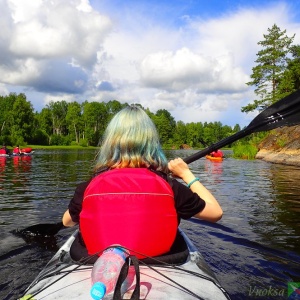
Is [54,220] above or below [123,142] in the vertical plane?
below

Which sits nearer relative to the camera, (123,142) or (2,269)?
(123,142)

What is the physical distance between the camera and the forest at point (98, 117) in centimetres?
4334

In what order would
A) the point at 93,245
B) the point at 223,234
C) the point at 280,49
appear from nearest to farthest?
the point at 93,245, the point at 223,234, the point at 280,49

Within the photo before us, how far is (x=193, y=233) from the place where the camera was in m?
6.73

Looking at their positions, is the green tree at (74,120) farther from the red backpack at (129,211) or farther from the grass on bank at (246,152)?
the red backpack at (129,211)

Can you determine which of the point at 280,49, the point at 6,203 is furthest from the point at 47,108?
the point at 6,203

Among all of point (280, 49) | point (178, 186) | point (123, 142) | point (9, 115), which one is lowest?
point (178, 186)

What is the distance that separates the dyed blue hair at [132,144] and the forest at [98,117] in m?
37.9

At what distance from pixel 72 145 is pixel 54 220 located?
269 ft

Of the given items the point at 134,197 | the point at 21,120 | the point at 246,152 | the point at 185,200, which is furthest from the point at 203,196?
the point at 21,120

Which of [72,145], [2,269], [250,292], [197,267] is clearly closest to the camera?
[197,267]

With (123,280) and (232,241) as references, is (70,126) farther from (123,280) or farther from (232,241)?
(123,280)

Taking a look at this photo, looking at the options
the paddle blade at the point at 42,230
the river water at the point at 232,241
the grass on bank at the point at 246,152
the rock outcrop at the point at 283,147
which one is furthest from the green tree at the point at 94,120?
the paddle blade at the point at 42,230

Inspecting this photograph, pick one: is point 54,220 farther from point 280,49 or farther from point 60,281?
point 280,49
